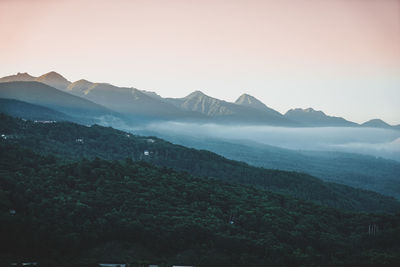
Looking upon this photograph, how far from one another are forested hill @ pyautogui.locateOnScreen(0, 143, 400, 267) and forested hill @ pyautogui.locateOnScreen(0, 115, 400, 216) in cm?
2725

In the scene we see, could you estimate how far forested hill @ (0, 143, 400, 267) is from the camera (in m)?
51.3

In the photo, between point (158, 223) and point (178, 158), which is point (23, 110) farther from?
point (158, 223)

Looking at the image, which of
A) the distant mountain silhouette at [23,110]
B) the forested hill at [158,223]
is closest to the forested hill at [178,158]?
the forested hill at [158,223]

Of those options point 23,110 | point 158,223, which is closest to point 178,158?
point 158,223

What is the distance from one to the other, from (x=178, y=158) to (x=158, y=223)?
6202cm

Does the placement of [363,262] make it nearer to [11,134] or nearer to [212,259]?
[212,259]

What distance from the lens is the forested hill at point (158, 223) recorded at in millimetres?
51281

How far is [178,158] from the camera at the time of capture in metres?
120

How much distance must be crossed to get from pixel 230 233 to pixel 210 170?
56.0m

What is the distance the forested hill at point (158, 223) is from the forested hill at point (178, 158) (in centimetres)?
2725

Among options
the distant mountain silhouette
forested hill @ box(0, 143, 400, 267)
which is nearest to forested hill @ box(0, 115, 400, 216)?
forested hill @ box(0, 143, 400, 267)

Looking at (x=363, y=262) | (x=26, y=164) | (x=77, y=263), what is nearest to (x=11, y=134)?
(x=26, y=164)

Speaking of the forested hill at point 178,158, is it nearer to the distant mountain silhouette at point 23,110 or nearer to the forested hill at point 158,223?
Result: the forested hill at point 158,223

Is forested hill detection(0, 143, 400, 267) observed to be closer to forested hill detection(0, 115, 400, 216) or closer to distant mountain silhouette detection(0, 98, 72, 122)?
forested hill detection(0, 115, 400, 216)
